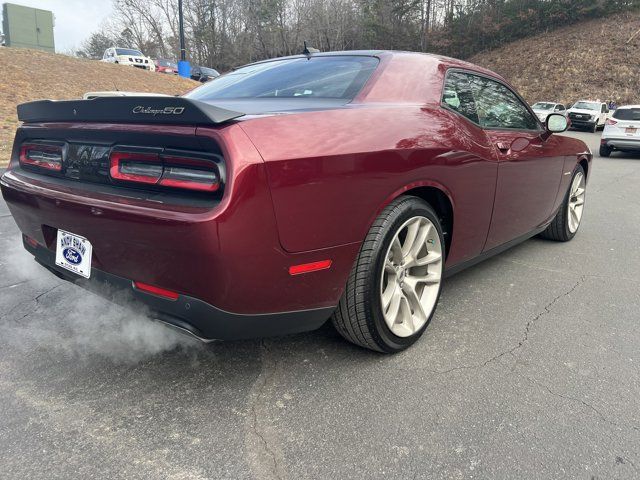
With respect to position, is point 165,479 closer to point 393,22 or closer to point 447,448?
point 447,448

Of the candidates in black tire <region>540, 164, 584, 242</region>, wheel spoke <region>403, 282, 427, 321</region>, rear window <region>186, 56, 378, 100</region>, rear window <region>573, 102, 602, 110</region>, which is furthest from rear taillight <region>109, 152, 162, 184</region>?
rear window <region>573, 102, 602, 110</region>

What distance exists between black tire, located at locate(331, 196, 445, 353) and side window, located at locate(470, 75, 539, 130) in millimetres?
1119

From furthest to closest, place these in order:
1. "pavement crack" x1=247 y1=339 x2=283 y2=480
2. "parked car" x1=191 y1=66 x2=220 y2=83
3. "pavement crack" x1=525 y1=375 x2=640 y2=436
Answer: "parked car" x1=191 y1=66 x2=220 y2=83, "pavement crack" x1=525 y1=375 x2=640 y2=436, "pavement crack" x1=247 y1=339 x2=283 y2=480

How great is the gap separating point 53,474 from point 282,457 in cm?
79

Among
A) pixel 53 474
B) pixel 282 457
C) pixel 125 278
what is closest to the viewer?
pixel 53 474

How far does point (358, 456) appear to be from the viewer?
69.8 inches

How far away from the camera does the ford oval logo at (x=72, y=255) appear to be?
7.08ft

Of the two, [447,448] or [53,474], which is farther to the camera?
[447,448]

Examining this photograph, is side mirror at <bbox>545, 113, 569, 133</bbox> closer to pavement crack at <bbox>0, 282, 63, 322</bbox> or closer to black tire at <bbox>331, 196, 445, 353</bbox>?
black tire at <bbox>331, 196, 445, 353</bbox>

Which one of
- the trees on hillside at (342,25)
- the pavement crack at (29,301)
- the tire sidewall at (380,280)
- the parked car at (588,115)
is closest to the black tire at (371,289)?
the tire sidewall at (380,280)

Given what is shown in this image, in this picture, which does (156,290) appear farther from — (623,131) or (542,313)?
(623,131)

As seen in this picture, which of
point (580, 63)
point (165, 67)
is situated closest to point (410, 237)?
point (165, 67)

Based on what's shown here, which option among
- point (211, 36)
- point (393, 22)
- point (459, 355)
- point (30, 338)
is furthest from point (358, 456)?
point (211, 36)

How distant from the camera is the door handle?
118 inches
